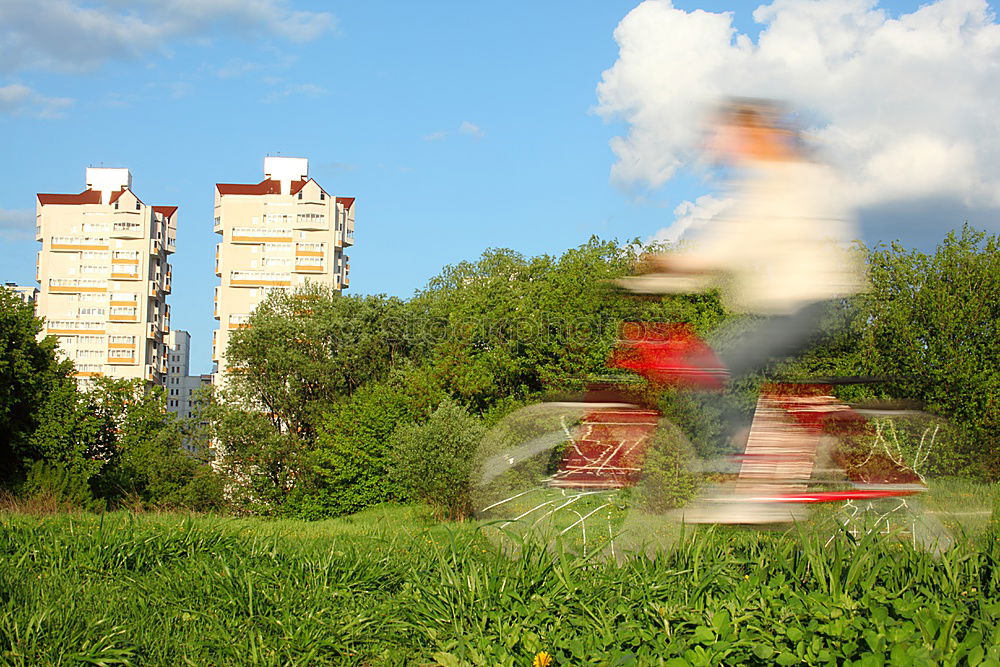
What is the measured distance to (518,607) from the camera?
3.24m

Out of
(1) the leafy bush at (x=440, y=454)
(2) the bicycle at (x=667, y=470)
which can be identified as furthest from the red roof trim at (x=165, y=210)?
(2) the bicycle at (x=667, y=470)

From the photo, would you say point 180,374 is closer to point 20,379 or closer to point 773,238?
point 20,379

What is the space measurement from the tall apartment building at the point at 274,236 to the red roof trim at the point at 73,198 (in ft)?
50.6

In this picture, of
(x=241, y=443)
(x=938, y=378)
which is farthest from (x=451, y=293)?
(x=938, y=378)

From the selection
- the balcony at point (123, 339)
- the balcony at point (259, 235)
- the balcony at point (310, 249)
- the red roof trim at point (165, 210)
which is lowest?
the balcony at point (123, 339)

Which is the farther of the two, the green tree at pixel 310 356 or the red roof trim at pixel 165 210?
the red roof trim at pixel 165 210

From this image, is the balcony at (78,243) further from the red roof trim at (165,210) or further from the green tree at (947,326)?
the green tree at (947,326)

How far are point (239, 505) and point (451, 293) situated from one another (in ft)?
47.1

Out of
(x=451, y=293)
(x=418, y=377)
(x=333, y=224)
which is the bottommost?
(x=418, y=377)

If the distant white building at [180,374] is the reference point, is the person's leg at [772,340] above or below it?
below

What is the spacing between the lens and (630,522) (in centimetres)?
503

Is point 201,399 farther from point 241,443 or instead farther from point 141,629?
point 141,629

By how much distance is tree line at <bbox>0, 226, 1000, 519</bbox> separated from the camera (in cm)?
894

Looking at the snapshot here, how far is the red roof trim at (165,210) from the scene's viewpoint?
3944 inches
